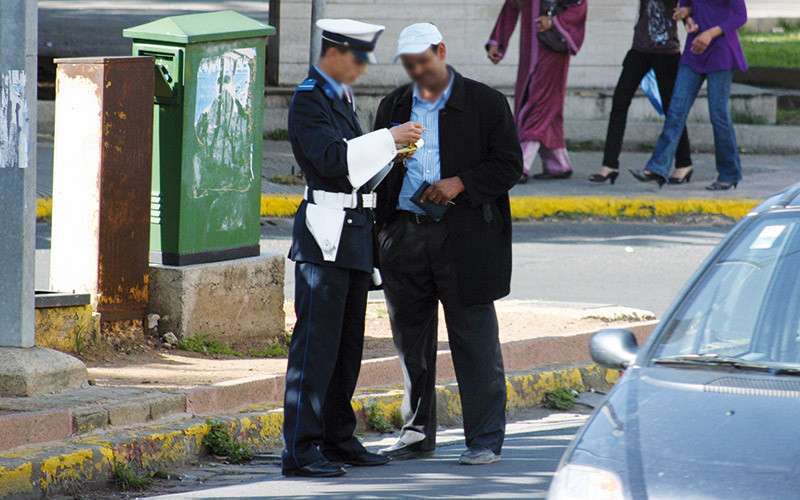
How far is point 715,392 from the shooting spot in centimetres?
484

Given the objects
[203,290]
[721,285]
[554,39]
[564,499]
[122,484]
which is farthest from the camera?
[554,39]

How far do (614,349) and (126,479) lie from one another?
7.51 feet

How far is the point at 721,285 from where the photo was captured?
5391mm

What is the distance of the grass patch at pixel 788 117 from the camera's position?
19406mm

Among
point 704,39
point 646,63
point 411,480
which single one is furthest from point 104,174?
point 646,63

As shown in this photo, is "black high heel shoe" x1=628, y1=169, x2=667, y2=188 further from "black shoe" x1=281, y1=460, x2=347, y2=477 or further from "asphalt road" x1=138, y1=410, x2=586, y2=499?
"black shoe" x1=281, y1=460, x2=347, y2=477

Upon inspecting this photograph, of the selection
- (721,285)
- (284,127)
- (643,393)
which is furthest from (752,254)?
(284,127)

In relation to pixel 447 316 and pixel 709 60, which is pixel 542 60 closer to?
pixel 709 60

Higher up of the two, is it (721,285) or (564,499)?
(721,285)

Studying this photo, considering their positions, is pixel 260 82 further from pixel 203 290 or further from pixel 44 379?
pixel 44 379

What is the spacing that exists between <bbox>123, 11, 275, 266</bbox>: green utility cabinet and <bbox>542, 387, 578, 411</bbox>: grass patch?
1792mm

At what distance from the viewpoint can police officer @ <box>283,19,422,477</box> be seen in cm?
680

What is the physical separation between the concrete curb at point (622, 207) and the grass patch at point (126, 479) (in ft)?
24.9

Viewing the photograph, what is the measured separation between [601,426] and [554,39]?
1072cm
